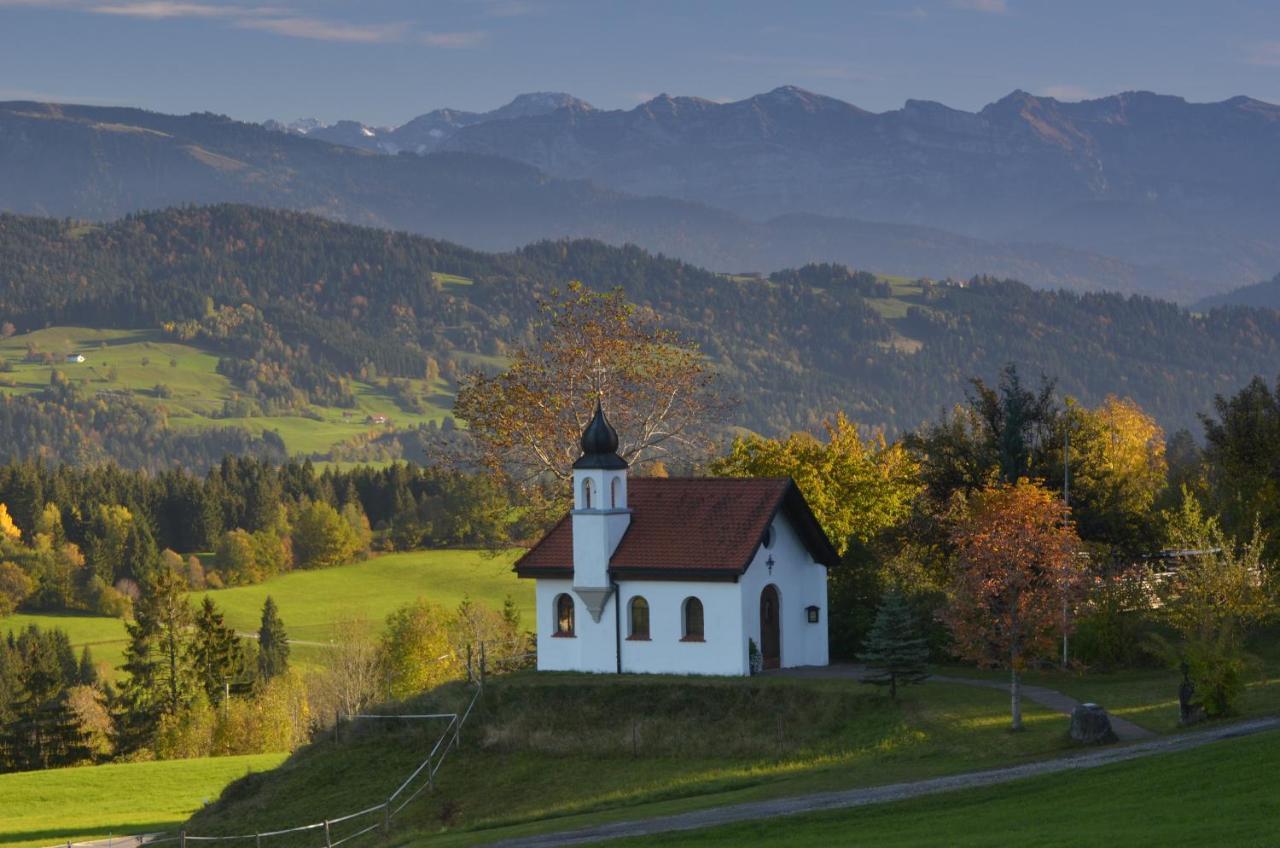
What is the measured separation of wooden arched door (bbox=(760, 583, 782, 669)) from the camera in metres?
55.9

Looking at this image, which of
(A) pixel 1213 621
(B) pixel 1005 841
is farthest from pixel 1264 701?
(B) pixel 1005 841

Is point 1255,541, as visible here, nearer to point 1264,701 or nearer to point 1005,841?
point 1264,701

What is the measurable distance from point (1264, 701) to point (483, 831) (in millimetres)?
19636

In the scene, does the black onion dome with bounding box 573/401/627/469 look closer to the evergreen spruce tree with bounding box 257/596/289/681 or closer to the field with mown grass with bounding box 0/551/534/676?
the evergreen spruce tree with bounding box 257/596/289/681

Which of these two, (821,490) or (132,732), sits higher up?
(821,490)

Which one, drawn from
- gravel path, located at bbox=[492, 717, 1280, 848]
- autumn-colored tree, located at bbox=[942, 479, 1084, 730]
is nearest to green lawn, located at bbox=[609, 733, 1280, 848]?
gravel path, located at bbox=[492, 717, 1280, 848]

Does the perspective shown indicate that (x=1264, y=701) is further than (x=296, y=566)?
No

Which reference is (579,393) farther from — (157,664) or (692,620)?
(157,664)

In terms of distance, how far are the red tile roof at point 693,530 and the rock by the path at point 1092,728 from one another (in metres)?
14.2

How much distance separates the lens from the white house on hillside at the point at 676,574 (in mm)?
54844

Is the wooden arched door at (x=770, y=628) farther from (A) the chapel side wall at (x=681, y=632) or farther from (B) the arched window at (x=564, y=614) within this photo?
(B) the arched window at (x=564, y=614)

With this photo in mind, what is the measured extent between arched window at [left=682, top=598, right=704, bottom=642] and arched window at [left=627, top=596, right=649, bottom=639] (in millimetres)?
1312

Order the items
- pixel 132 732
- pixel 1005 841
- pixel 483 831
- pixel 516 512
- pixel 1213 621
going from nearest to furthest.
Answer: pixel 1005 841 → pixel 483 831 → pixel 1213 621 → pixel 516 512 → pixel 132 732

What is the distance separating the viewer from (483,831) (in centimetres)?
4281
